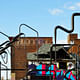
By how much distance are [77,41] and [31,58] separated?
1032cm

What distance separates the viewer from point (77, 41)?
42.3m

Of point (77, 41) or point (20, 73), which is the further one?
point (20, 73)

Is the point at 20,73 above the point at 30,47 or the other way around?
the other way around

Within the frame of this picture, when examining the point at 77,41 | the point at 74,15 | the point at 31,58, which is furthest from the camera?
the point at 77,41

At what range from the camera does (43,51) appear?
3148cm

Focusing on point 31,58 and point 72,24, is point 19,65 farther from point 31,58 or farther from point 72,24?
point 72,24

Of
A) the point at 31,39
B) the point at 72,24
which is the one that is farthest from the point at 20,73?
the point at 72,24

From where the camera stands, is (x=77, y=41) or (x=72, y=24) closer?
(x=72, y=24)

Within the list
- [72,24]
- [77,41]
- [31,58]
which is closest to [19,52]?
[77,41]

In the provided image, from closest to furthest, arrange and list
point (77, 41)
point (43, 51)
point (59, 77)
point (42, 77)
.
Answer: point (59, 77)
point (42, 77)
point (43, 51)
point (77, 41)

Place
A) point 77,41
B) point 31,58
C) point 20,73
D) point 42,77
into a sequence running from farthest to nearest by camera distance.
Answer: point 20,73, point 77,41, point 31,58, point 42,77

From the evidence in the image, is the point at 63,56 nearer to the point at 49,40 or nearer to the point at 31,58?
the point at 31,58

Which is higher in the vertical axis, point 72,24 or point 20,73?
point 72,24

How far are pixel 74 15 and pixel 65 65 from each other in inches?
1019
